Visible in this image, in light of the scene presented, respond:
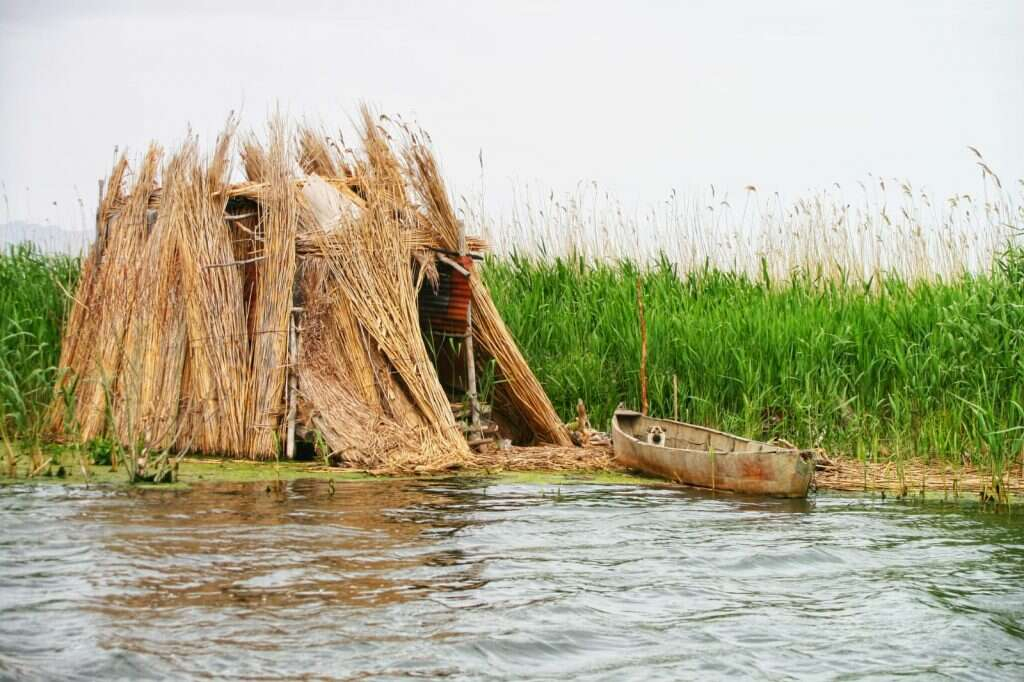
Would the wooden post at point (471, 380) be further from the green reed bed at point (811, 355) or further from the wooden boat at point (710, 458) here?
the green reed bed at point (811, 355)

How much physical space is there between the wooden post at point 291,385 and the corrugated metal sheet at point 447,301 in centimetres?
139

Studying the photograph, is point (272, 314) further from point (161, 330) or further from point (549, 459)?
point (549, 459)

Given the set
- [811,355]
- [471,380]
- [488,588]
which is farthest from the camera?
[811,355]

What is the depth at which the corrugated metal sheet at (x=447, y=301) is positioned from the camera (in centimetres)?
1103

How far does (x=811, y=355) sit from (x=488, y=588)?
228 inches

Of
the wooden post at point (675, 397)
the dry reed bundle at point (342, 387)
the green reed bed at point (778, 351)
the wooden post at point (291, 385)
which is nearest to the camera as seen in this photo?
the dry reed bundle at point (342, 387)

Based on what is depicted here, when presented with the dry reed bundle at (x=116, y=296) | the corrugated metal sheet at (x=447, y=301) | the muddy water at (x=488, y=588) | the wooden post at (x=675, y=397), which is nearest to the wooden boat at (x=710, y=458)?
the wooden post at (x=675, y=397)

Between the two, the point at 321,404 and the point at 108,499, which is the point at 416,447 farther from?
the point at 108,499

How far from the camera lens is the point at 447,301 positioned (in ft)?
36.5

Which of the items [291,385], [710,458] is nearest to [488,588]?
[710,458]

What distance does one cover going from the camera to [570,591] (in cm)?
642

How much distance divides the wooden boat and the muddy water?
516mm

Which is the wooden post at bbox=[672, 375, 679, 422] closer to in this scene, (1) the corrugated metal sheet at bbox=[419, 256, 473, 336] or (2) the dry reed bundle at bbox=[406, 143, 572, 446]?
(2) the dry reed bundle at bbox=[406, 143, 572, 446]

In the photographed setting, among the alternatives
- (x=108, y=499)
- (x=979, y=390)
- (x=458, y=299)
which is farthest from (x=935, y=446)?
(x=108, y=499)
